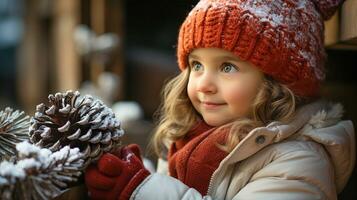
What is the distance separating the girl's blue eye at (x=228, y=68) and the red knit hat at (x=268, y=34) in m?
0.03

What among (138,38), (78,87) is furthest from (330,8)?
(78,87)

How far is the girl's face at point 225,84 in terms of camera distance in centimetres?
89

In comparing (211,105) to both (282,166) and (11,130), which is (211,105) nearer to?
(282,166)

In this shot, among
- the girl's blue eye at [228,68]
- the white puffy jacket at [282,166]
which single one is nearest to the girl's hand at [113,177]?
the white puffy jacket at [282,166]

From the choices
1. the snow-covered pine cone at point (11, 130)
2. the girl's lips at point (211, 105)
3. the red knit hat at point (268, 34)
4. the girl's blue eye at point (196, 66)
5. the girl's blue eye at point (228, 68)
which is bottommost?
the girl's lips at point (211, 105)

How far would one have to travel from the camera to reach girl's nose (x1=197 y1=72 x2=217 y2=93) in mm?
893

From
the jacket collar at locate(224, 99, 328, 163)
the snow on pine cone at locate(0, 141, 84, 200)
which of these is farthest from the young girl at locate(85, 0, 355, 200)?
the snow on pine cone at locate(0, 141, 84, 200)

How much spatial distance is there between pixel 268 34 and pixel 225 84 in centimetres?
11

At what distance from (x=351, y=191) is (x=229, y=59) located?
50 centimetres

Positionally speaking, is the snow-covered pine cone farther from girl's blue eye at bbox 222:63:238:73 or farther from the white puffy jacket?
girl's blue eye at bbox 222:63:238:73

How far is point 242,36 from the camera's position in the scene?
87cm

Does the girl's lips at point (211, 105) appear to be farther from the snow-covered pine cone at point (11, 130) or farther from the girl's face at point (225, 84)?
the snow-covered pine cone at point (11, 130)

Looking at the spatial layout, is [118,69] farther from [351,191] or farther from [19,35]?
[19,35]

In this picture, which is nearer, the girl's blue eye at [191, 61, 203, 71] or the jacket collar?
the jacket collar
